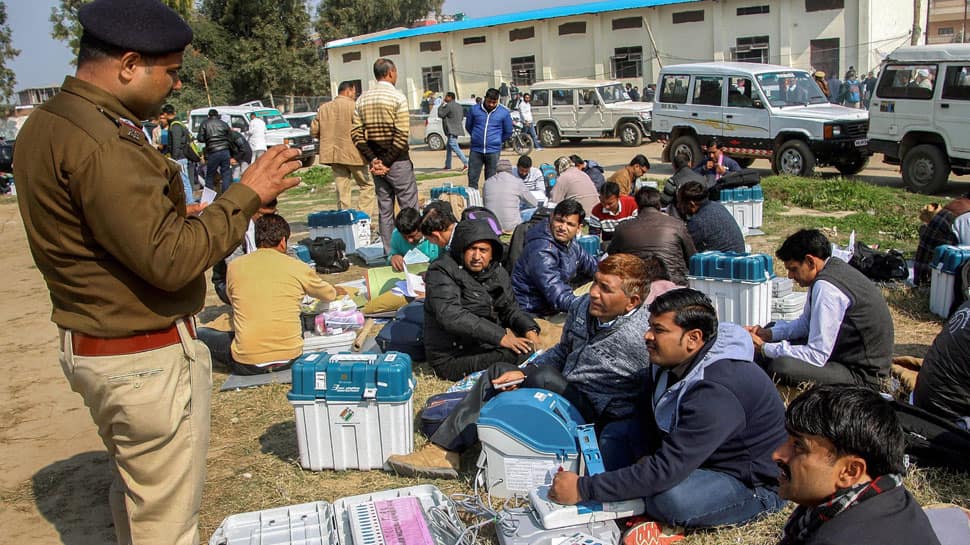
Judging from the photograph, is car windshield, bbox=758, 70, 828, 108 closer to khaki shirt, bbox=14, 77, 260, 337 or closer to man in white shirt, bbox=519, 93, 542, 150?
man in white shirt, bbox=519, 93, 542, 150

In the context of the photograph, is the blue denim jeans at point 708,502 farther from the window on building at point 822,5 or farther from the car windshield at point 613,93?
the window on building at point 822,5

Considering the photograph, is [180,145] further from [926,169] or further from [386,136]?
[926,169]

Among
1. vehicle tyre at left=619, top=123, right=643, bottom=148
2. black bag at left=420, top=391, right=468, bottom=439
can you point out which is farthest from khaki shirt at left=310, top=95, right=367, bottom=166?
vehicle tyre at left=619, top=123, right=643, bottom=148

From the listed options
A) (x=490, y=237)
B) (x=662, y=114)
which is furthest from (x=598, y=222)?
(x=662, y=114)

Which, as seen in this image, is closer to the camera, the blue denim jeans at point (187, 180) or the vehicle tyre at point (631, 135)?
the blue denim jeans at point (187, 180)

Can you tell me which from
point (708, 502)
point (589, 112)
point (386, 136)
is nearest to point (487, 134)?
point (386, 136)

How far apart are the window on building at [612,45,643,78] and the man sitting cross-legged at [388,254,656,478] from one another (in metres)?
28.2

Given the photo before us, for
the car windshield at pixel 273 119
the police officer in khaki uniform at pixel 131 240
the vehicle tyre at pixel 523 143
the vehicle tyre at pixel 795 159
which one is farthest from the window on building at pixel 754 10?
the police officer in khaki uniform at pixel 131 240

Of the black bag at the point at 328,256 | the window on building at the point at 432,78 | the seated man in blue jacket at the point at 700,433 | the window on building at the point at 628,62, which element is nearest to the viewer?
the seated man in blue jacket at the point at 700,433

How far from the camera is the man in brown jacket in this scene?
9.69 metres

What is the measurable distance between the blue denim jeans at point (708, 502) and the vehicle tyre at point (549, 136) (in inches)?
803

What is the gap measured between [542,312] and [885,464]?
4.45 metres

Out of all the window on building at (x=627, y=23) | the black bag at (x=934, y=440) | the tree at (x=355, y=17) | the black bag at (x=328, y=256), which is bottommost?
the black bag at (x=934, y=440)

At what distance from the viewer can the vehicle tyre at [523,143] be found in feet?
73.6
